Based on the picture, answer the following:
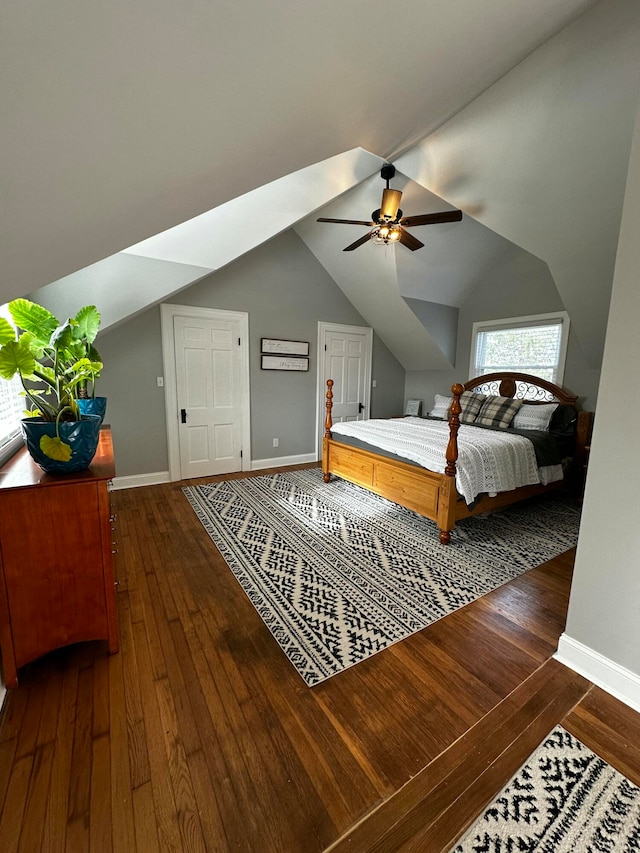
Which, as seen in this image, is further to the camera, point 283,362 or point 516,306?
point 283,362

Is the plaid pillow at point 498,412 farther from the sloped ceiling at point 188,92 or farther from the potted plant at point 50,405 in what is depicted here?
the potted plant at point 50,405

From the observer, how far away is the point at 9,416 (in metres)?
2.14

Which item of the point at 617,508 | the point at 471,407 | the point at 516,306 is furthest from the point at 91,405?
the point at 516,306

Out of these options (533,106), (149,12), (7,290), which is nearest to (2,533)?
(7,290)

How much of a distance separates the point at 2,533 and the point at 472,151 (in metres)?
3.53

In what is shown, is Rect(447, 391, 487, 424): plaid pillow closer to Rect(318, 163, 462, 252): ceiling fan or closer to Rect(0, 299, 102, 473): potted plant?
Rect(318, 163, 462, 252): ceiling fan

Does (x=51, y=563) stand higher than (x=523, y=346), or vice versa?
(x=523, y=346)

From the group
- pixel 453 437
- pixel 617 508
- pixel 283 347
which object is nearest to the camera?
pixel 617 508

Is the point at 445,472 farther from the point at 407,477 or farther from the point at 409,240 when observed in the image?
the point at 409,240

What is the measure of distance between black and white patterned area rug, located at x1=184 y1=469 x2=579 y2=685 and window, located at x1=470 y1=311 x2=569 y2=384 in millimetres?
1689

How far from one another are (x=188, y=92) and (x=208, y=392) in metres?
3.26

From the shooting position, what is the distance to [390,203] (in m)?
2.53

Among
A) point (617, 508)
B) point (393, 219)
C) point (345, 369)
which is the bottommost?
point (617, 508)

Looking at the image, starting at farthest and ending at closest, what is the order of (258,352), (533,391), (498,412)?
(258,352) < (533,391) < (498,412)
